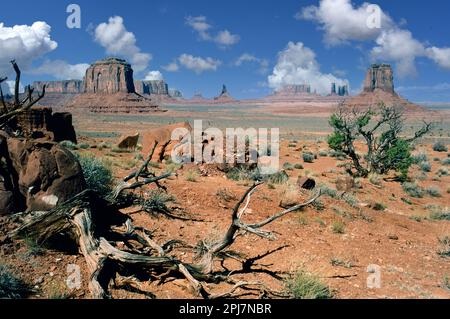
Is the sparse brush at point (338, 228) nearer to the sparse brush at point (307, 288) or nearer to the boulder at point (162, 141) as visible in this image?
the sparse brush at point (307, 288)

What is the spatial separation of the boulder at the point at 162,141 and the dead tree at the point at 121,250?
10751mm

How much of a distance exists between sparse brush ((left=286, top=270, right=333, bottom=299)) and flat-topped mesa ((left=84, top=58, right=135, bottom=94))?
156 meters

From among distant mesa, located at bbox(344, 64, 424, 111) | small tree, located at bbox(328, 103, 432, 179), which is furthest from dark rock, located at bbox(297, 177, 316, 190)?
distant mesa, located at bbox(344, 64, 424, 111)

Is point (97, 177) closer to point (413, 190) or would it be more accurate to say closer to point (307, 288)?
point (307, 288)

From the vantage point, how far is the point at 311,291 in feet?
17.4

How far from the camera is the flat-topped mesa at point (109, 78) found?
15462cm

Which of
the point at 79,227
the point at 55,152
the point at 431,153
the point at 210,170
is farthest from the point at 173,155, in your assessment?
the point at 431,153

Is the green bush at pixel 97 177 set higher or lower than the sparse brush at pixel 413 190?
higher

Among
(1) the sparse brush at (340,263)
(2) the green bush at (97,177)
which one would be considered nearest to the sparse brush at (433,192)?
(1) the sparse brush at (340,263)

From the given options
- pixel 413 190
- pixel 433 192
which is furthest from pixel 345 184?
pixel 433 192

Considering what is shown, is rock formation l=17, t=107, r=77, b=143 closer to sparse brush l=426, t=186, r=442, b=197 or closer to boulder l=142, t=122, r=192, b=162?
boulder l=142, t=122, r=192, b=162

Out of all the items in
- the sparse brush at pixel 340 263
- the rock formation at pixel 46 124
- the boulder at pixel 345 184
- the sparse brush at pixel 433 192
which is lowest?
the sparse brush at pixel 433 192

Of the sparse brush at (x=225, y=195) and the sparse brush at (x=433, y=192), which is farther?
the sparse brush at (x=433, y=192)

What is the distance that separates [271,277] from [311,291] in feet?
3.04
